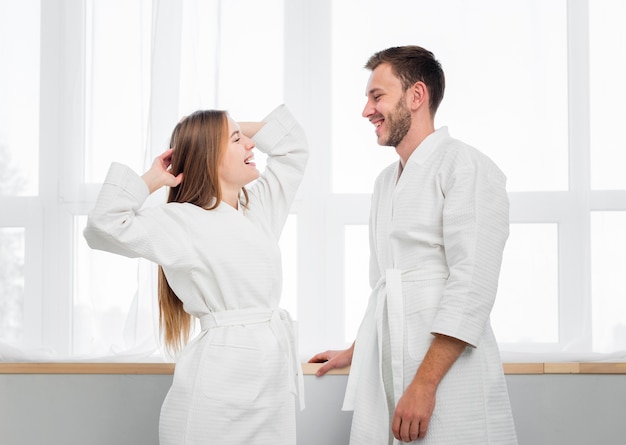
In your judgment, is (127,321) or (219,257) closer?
(219,257)

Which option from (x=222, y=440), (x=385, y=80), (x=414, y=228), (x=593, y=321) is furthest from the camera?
(x=593, y=321)

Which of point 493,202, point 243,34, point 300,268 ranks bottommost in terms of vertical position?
point 300,268

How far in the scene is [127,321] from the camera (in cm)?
237

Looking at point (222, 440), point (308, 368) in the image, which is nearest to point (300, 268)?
point (308, 368)

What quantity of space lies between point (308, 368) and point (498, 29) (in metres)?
1.26

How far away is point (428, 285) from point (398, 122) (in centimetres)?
41

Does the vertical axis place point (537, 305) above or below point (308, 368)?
above

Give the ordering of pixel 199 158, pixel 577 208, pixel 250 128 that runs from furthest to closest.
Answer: pixel 577 208 < pixel 250 128 < pixel 199 158

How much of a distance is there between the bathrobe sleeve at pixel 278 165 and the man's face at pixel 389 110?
26 centimetres

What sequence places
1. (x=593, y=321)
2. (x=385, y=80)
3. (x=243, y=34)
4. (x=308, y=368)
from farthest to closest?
(x=243, y=34)
(x=593, y=321)
(x=308, y=368)
(x=385, y=80)

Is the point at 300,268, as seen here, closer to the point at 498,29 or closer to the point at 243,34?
the point at 243,34

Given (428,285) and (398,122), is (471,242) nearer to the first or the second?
(428,285)

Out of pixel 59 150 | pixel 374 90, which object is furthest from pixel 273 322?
pixel 59 150

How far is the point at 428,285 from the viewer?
1703 millimetres
